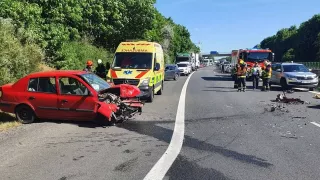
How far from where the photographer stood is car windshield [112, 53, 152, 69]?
1536 centimetres

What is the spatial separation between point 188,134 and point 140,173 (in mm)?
3044

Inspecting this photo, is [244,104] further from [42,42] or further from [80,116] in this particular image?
[42,42]

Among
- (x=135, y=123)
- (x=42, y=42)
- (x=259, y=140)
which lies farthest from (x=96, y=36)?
(x=259, y=140)

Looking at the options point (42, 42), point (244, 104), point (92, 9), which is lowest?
point (244, 104)

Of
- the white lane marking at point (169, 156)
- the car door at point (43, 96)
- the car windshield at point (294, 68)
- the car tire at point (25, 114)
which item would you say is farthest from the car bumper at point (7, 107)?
the car windshield at point (294, 68)

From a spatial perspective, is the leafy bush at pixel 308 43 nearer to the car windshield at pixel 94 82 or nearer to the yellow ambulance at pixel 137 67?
the yellow ambulance at pixel 137 67

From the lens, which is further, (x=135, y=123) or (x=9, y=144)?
(x=135, y=123)

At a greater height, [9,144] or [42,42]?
[42,42]

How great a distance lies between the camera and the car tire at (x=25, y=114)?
9938 millimetres

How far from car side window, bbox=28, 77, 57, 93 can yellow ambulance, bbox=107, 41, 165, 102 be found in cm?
444

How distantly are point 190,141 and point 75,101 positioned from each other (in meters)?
3.41

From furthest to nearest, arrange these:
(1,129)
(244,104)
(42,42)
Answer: (42,42) → (244,104) → (1,129)

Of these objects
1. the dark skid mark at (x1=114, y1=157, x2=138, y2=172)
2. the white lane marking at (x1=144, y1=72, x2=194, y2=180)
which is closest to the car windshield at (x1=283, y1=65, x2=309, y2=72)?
the white lane marking at (x1=144, y1=72, x2=194, y2=180)

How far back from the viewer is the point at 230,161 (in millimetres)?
6246
